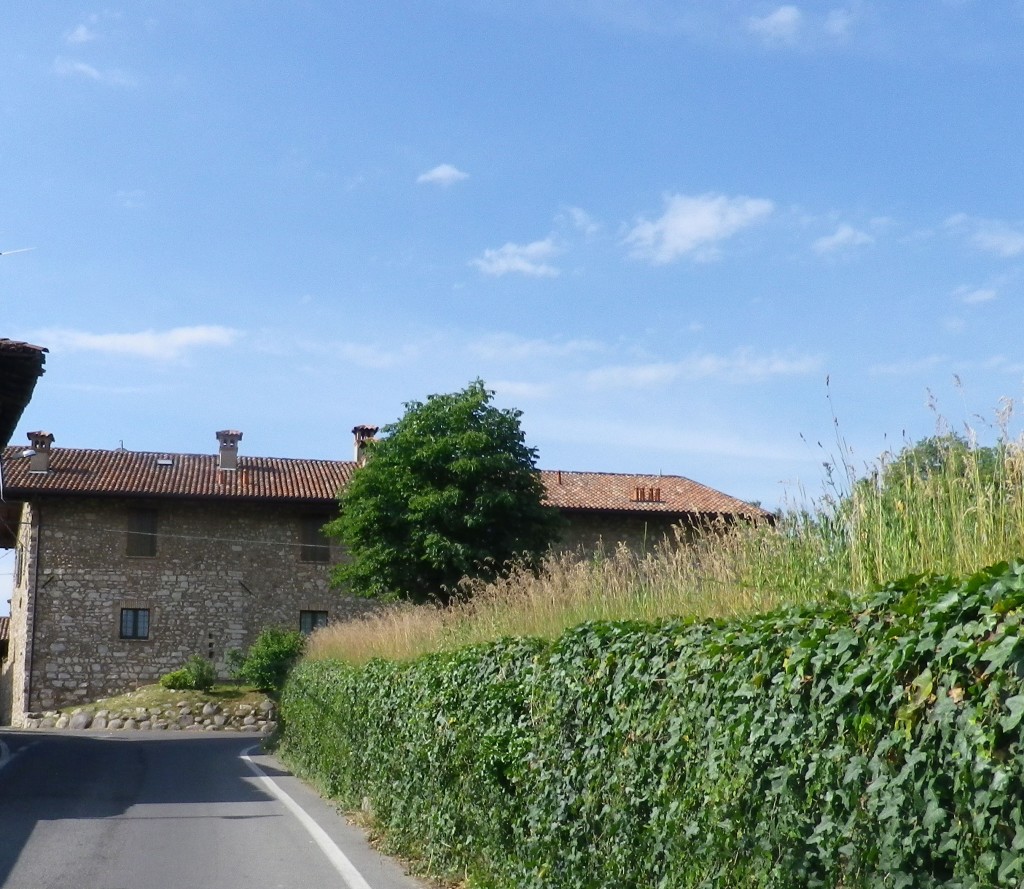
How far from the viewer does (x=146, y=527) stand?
37.5 m

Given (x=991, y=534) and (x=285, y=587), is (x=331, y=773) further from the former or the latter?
(x=285, y=587)

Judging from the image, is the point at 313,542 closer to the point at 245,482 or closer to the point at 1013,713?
the point at 245,482

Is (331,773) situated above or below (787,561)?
below

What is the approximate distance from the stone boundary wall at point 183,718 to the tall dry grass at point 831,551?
25.2 meters

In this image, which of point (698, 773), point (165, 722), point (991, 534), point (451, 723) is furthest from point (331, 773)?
point (165, 722)

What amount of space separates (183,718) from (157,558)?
21.0 ft

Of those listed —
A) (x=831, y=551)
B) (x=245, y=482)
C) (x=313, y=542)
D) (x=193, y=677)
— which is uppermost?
(x=245, y=482)

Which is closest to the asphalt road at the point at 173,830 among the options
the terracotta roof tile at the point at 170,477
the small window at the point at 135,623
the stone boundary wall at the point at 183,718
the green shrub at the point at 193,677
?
the stone boundary wall at the point at 183,718

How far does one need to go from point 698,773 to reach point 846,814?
1167 millimetres

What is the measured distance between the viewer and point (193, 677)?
34375 mm

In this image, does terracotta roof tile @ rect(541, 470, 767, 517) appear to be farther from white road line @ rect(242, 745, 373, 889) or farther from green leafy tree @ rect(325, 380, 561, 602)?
white road line @ rect(242, 745, 373, 889)

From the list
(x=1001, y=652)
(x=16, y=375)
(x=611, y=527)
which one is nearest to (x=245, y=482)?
(x=611, y=527)

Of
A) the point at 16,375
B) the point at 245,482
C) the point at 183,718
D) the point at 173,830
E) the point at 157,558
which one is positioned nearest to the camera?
the point at 173,830

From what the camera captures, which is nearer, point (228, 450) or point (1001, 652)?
point (1001, 652)
